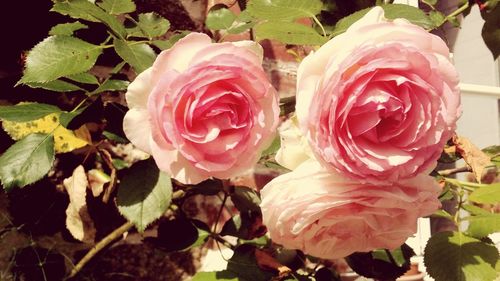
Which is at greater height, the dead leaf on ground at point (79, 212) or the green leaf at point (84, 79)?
the green leaf at point (84, 79)

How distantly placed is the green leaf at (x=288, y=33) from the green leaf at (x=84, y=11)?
15 cm

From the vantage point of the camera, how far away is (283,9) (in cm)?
50

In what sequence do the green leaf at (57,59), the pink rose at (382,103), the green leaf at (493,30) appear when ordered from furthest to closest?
the green leaf at (493,30) < the green leaf at (57,59) < the pink rose at (382,103)

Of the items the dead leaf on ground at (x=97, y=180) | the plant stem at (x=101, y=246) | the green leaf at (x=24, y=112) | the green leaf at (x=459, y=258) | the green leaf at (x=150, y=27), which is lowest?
the plant stem at (x=101, y=246)

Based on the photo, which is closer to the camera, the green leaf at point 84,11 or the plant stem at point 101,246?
the green leaf at point 84,11

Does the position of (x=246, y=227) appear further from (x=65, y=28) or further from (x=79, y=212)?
(x=65, y=28)

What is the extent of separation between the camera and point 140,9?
77cm

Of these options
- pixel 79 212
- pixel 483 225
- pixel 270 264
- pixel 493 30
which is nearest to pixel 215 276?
pixel 270 264

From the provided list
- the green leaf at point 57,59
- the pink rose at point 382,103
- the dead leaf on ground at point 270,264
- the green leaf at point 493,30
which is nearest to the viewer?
the pink rose at point 382,103

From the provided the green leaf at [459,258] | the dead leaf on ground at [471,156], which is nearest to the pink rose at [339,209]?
the green leaf at [459,258]

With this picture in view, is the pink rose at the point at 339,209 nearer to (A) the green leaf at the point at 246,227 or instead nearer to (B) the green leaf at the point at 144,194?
(B) the green leaf at the point at 144,194

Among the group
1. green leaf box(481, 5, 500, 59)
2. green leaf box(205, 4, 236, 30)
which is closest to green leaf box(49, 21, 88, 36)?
green leaf box(205, 4, 236, 30)

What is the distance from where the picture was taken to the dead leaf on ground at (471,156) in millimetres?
585

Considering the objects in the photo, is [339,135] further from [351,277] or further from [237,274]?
[351,277]
